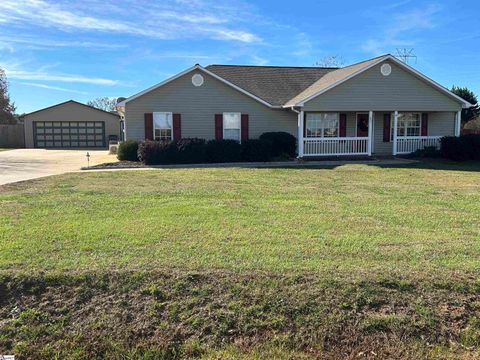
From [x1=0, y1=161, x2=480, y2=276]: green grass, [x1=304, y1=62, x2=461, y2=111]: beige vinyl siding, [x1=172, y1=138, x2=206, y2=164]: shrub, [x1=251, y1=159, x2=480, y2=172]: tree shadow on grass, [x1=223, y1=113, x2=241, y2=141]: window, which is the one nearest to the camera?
[x1=0, y1=161, x2=480, y2=276]: green grass

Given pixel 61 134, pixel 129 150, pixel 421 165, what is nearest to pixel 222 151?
pixel 129 150

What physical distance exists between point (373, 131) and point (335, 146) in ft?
9.23

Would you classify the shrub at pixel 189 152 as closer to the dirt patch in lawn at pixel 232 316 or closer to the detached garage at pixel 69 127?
the dirt patch in lawn at pixel 232 316

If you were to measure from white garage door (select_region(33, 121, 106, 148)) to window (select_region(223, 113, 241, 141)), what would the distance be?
20.5 metres

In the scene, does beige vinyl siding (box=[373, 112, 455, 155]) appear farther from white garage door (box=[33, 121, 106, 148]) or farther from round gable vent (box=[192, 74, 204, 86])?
white garage door (box=[33, 121, 106, 148])

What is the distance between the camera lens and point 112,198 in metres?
9.41

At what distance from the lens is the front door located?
74.9 feet

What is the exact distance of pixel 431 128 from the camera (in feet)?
76.1

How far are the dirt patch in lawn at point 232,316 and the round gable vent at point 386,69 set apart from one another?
716 inches

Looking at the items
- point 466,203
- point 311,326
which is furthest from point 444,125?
point 311,326

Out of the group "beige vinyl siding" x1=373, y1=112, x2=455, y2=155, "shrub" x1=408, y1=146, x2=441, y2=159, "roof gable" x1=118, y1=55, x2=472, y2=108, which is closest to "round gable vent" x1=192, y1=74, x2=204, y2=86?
"roof gable" x1=118, y1=55, x2=472, y2=108

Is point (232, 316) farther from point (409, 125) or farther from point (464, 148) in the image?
point (409, 125)

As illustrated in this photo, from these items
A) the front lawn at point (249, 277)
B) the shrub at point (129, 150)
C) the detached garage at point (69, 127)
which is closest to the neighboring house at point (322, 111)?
the shrub at point (129, 150)

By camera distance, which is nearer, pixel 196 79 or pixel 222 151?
pixel 222 151
